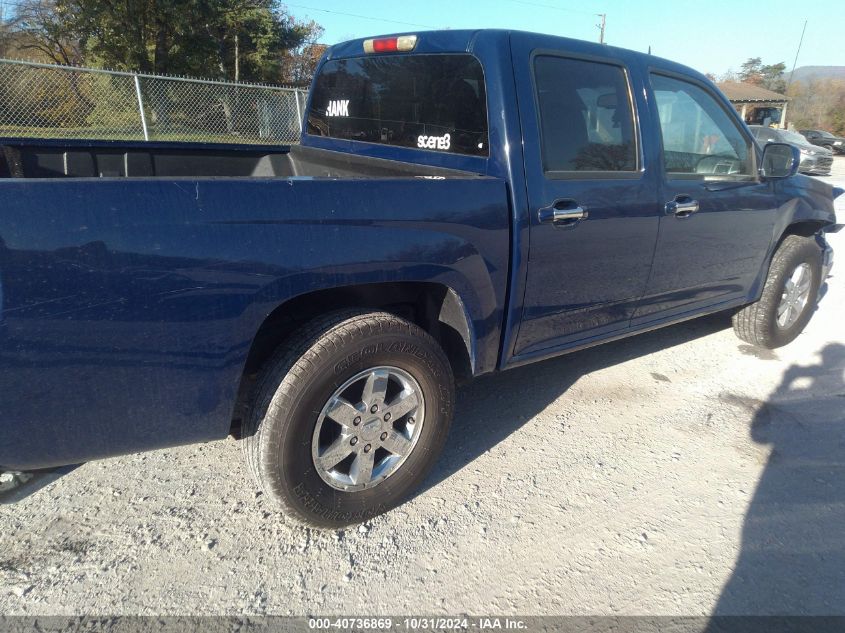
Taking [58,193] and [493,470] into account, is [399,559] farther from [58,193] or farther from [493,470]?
[58,193]

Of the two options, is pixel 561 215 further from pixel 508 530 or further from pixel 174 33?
pixel 174 33

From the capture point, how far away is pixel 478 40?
2678mm

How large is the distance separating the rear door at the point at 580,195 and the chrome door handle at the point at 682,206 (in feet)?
0.49

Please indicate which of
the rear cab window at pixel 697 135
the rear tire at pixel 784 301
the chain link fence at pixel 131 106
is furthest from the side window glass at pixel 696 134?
the chain link fence at pixel 131 106

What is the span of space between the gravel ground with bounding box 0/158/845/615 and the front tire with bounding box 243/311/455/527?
0.67ft

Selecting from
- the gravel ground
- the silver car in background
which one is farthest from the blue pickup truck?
the silver car in background

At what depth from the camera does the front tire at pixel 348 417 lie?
2178 mm

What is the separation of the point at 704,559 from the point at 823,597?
1.36 feet

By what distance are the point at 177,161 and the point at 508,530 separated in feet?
9.02

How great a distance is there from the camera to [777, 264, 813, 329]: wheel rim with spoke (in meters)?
4.60

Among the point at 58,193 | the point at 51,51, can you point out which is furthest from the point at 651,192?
the point at 51,51

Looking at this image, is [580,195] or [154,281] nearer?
[154,281]

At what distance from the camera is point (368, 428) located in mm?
2418

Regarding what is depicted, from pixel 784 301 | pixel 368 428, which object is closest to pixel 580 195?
pixel 368 428
